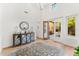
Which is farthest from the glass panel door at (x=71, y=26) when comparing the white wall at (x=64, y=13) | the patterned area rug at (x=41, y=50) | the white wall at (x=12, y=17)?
the white wall at (x=12, y=17)

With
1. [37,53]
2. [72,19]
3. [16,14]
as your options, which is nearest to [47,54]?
[37,53]

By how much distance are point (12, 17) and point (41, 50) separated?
70cm

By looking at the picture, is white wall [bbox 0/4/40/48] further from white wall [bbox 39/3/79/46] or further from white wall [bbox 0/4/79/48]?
white wall [bbox 39/3/79/46]

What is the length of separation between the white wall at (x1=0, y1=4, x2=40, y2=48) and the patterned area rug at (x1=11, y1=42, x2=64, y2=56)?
27 centimetres

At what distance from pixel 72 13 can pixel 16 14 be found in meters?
0.86

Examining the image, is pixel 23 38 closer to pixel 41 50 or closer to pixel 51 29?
pixel 41 50

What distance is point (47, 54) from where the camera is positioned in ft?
6.14

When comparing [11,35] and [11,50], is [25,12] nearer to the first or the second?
[11,35]

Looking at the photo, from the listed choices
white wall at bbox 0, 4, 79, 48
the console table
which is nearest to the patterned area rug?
the console table

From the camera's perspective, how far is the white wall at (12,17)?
1790 mm

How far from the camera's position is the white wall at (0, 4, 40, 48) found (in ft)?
5.87

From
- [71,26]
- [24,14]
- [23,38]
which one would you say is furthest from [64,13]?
[23,38]

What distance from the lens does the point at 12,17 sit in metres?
1.81

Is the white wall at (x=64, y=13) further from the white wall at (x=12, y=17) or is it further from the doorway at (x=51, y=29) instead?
the white wall at (x=12, y=17)
